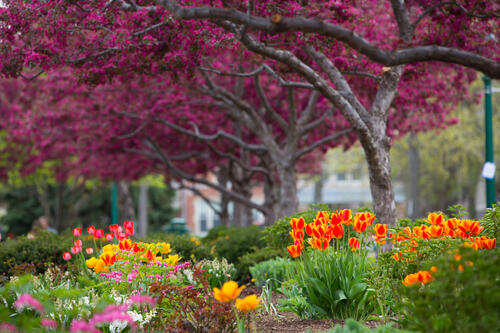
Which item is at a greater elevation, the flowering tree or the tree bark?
the flowering tree

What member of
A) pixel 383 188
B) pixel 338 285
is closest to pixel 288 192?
→ pixel 383 188

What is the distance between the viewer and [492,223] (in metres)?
4.86

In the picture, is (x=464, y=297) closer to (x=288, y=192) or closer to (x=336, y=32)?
(x=336, y=32)

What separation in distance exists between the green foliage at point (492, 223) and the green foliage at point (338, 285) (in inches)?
43.6

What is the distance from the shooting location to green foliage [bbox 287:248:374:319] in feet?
16.9

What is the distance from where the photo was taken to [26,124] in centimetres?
1498

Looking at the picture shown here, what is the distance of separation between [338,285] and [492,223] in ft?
4.79

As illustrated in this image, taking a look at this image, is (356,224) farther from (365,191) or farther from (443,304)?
(365,191)

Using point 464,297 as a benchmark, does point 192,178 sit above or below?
Answer: above

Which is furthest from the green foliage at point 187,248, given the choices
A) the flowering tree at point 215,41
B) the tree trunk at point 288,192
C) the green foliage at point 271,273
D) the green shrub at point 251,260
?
the tree trunk at point 288,192

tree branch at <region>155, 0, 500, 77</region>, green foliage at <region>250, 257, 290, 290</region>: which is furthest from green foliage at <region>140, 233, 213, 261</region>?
tree branch at <region>155, 0, 500, 77</region>

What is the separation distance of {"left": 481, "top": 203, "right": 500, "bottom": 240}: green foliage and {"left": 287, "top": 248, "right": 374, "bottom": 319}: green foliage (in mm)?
1108

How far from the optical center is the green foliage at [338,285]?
515cm

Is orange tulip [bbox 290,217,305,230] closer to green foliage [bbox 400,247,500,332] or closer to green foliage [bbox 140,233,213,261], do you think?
green foliage [bbox 400,247,500,332]
